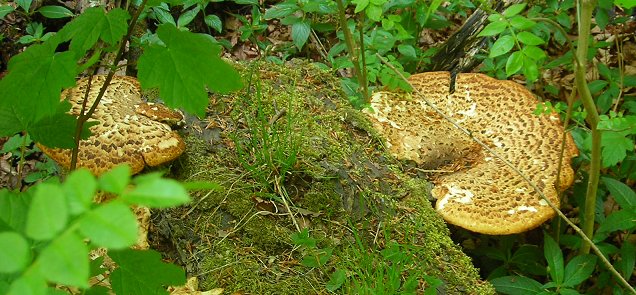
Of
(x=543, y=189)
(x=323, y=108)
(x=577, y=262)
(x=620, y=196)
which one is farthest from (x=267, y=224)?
(x=620, y=196)

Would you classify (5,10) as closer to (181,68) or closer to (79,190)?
(181,68)

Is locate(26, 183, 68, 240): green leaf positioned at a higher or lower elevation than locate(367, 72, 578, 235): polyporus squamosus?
higher

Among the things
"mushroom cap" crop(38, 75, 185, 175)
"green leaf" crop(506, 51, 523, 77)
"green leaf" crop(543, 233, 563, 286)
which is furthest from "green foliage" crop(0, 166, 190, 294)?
"green leaf" crop(543, 233, 563, 286)

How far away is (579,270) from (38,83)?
12.0ft

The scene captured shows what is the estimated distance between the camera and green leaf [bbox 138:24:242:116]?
90.5 inches

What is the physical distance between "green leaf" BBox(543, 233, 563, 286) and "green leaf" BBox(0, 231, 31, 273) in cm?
395

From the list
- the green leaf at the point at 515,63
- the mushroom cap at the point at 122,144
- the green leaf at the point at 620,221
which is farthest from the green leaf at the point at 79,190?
the green leaf at the point at 620,221

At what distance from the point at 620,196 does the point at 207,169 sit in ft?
9.60

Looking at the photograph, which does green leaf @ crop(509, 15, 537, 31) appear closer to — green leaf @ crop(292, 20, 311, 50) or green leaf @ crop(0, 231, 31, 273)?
green leaf @ crop(292, 20, 311, 50)

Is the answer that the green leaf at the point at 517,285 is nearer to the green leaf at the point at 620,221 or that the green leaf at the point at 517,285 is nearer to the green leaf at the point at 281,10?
the green leaf at the point at 620,221

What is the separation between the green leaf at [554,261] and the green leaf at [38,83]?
342 cm

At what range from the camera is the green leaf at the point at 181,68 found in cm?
230

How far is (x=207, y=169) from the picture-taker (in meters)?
3.83

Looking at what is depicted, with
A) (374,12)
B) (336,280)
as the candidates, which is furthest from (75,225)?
(374,12)
